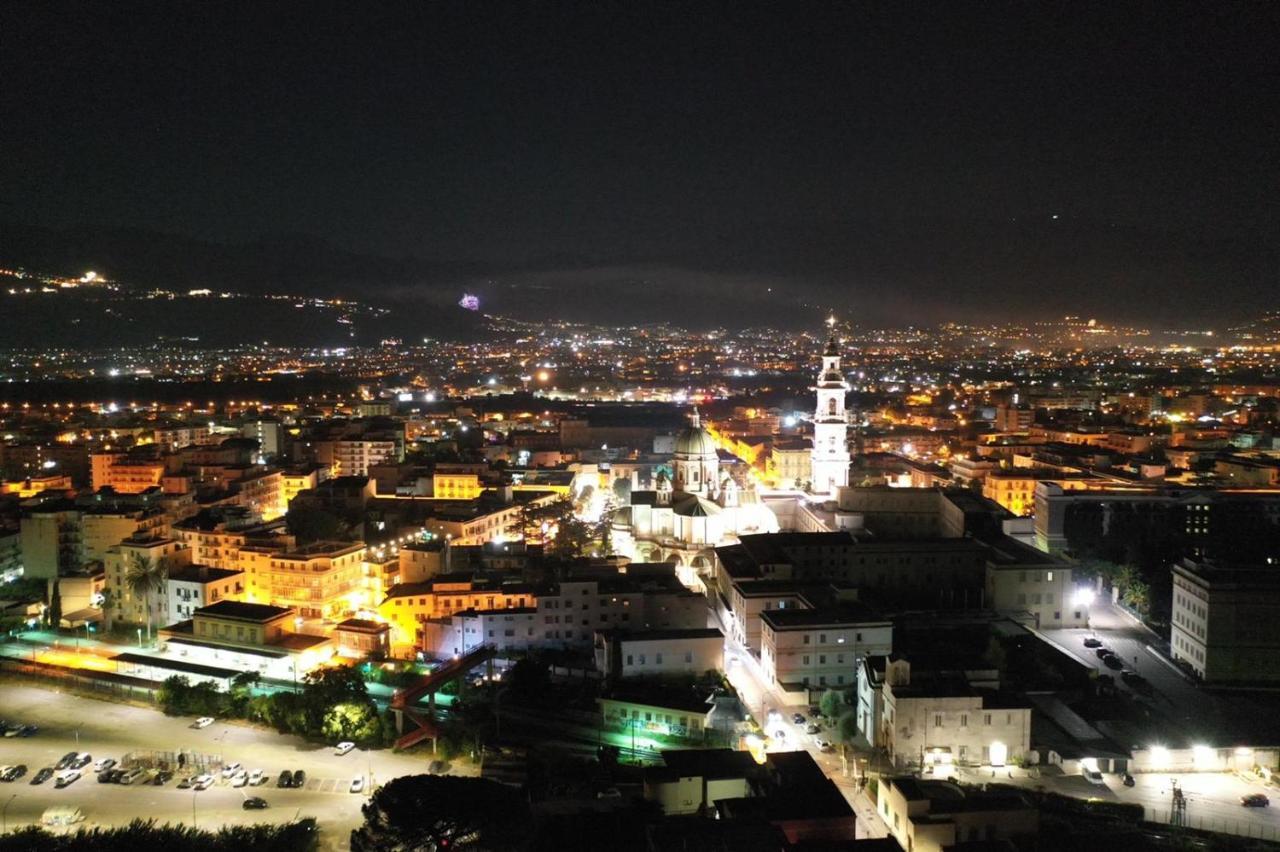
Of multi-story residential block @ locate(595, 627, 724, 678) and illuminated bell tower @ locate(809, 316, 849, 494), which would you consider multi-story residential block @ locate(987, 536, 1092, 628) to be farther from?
illuminated bell tower @ locate(809, 316, 849, 494)

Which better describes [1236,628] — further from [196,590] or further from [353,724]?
[196,590]

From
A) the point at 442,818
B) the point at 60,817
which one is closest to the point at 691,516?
the point at 442,818

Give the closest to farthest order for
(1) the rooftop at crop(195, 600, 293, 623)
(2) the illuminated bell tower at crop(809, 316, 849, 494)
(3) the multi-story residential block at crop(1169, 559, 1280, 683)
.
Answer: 1. (3) the multi-story residential block at crop(1169, 559, 1280, 683)
2. (1) the rooftop at crop(195, 600, 293, 623)
3. (2) the illuminated bell tower at crop(809, 316, 849, 494)

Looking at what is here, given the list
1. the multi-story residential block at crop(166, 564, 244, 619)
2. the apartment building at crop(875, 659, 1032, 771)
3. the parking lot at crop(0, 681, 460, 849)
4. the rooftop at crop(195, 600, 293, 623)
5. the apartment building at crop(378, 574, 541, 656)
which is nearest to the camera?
the parking lot at crop(0, 681, 460, 849)

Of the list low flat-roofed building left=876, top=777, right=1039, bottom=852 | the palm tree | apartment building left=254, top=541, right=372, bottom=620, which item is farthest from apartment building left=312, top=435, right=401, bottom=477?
low flat-roofed building left=876, top=777, right=1039, bottom=852

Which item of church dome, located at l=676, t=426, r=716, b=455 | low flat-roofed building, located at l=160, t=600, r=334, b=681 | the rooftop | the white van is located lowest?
the white van

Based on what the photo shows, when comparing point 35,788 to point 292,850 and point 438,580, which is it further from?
point 438,580

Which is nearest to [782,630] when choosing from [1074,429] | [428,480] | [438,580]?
[438,580]

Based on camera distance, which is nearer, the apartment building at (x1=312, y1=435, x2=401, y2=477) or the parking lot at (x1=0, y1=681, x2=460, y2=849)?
the parking lot at (x1=0, y1=681, x2=460, y2=849)
